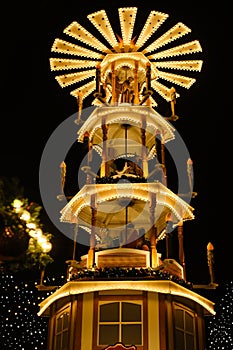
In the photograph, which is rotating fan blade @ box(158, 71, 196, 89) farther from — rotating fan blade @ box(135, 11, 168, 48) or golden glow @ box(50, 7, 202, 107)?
rotating fan blade @ box(135, 11, 168, 48)

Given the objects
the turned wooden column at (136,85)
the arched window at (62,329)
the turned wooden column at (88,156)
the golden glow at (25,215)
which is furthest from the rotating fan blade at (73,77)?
the golden glow at (25,215)

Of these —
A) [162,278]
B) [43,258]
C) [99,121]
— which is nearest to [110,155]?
[99,121]

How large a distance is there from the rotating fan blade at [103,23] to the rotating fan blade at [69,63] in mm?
1379

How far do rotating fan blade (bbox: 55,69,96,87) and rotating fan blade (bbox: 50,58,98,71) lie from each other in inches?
17.6

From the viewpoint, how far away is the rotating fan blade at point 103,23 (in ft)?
79.2

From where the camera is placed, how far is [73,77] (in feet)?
84.5

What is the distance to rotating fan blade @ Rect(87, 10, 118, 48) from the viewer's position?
950 inches

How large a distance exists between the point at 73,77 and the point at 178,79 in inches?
195

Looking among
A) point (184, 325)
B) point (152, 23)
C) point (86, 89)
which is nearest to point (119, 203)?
point (184, 325)

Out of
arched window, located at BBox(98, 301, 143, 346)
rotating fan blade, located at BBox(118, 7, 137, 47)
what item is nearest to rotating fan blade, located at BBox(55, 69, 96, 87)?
rotating fan blade, located at BBox(118, 7, 137, 47)

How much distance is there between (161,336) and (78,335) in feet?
9.10

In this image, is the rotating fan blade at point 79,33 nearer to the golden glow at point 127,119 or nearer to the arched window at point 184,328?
the golden glow at point 127,119

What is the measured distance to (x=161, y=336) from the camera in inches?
706

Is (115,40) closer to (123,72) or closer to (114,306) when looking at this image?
(123,72)
